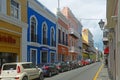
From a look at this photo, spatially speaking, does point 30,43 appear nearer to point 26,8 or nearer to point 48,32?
point 26,8

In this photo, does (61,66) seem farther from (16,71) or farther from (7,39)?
(16,71)

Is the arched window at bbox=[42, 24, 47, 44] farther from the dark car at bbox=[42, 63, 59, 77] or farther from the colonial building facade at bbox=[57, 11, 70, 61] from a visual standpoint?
the dark car at bbox=[42, 63, 59, 77]

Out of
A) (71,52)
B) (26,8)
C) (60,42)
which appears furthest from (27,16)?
(71,52)

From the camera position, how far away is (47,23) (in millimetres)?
48719

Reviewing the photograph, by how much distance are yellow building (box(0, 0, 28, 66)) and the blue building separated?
2.41 m

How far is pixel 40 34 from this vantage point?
1756 inches

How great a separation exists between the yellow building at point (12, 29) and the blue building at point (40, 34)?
7.92 ft

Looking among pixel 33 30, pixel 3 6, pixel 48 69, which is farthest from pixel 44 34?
pixel 3 6

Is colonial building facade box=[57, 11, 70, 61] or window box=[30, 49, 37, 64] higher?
colonial building facade box=[57, 11, 70, 61]

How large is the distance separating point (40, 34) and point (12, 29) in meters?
11.8

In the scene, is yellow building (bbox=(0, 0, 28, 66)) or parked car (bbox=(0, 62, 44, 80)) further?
yellow building (bbox=(0, 0, 28, 66))

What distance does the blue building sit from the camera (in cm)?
3962

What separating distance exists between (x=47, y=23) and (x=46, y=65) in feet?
54.7

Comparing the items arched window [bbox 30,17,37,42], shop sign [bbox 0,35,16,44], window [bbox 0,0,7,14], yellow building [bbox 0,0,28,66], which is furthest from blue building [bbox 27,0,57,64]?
window [bbox 0,0,7,14]
